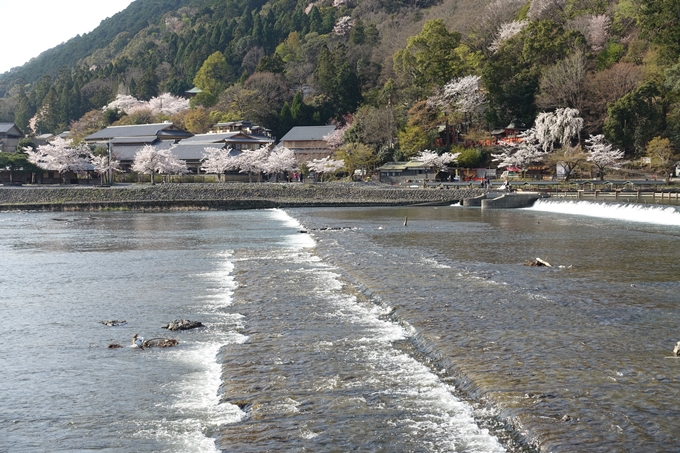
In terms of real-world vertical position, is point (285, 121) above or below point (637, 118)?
above

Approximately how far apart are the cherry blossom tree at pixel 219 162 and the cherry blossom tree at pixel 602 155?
3315cm

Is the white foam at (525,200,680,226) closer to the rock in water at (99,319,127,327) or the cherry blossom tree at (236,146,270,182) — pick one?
the rock in water at (99,319,127,327)

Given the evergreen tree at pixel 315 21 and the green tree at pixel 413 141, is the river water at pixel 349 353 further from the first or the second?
the evergreen tree at pixel 315 21

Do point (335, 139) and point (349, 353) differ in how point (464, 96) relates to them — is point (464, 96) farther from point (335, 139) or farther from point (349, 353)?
point (349, 353)

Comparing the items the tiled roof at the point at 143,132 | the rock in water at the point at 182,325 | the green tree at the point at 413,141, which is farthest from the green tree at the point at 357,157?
the rock in water at the point at 182,325

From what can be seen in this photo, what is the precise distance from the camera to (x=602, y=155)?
162ft

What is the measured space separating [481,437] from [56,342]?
685cm

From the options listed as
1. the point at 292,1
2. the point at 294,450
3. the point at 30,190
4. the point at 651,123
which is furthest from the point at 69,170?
the point at 292,1

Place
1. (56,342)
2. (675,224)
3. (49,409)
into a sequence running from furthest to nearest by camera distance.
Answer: (675,224) < (56,342) < (49,409)

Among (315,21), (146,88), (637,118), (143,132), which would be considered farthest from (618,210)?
(146,88)

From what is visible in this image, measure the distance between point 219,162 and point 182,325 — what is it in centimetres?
5679

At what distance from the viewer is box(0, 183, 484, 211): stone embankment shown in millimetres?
49062

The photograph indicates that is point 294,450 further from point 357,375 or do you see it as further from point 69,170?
point 69,170

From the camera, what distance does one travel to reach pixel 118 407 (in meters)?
7.43
